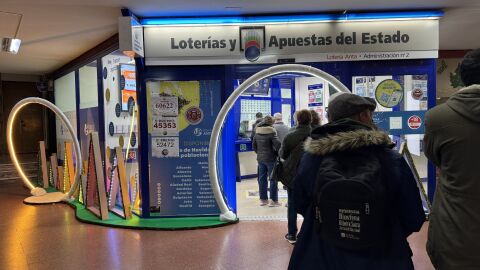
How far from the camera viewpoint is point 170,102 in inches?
203

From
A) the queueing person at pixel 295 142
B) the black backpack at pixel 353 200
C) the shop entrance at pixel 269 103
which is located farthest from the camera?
the shop entrance at pixel 269 103

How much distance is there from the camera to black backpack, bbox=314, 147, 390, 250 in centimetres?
140

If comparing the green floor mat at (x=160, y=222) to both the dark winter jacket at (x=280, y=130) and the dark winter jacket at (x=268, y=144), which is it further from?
the dark winter jacket at (x=280, y=130)

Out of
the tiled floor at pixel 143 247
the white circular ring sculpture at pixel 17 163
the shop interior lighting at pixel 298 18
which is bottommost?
the tiled floor at pixel 143 247

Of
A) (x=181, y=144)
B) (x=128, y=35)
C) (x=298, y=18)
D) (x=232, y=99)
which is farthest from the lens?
(x=181, y=144)

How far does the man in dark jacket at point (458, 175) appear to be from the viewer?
1.41m

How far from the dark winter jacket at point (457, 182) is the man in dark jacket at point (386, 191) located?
0.33 ft

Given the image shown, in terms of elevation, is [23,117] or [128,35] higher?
[128,35]

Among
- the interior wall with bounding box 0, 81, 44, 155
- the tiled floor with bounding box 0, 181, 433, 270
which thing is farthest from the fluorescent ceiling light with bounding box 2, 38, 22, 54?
the interior wall with bounding box 0, 81, 44, 155

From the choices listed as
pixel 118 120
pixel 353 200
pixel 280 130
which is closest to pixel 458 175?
pixel 353 200

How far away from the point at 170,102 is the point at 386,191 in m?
4.01

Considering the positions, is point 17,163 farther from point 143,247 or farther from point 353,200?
point 353,200

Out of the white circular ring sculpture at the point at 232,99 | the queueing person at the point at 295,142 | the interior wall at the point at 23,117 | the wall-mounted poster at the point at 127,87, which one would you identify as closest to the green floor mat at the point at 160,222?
the white circular ring sculpture at the point at 232,99

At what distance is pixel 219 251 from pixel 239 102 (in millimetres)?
5038
